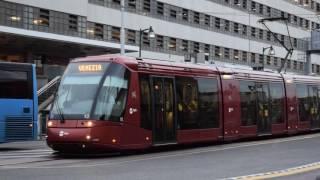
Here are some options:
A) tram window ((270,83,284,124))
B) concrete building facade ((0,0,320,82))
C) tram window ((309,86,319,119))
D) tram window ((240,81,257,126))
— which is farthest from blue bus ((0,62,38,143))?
tram window ((309,86,319,119))

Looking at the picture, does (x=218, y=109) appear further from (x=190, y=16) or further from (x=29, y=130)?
(x=190, y=16)

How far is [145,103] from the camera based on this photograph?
20.7 metres

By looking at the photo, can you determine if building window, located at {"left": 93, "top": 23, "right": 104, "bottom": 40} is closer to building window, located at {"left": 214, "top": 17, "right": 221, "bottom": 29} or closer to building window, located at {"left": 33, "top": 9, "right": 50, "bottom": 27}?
building window, located at {"left": 33, "top": 9, "right": 50, "bottom": 27}

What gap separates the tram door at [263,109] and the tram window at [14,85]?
33.5 feet

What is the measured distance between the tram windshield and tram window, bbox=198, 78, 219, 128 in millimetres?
4815

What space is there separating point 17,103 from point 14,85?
685 millimetres

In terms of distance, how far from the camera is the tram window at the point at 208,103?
948 inches

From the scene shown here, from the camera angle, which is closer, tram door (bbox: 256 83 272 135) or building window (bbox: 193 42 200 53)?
tram door (bbox: 256 83 272 135)

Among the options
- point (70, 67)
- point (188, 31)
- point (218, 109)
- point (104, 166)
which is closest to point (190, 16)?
point (188, 31)

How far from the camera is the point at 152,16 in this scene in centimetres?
6569

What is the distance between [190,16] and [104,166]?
56.8m

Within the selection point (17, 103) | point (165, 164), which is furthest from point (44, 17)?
point (165, 164)

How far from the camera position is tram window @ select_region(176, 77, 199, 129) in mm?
22578

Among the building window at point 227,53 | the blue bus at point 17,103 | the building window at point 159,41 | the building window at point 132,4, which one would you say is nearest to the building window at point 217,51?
the building window at point 227,53
